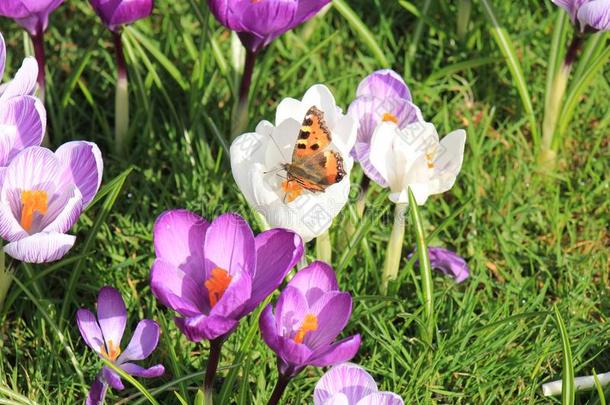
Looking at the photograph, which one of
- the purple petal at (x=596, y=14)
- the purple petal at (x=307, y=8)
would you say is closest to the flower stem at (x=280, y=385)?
the purple petal at (x=307, y=8)

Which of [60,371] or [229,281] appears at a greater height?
[229,281]

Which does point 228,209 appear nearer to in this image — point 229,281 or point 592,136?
point 229,281

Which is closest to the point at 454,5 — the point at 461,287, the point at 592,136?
the point at 592,136

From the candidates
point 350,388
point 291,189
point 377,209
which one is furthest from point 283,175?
point 377,209

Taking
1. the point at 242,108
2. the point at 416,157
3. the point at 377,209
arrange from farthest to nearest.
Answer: the point at 242,108 < the point at 377,209 < the point at 416,157

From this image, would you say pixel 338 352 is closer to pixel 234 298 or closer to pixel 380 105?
pixel 234 298

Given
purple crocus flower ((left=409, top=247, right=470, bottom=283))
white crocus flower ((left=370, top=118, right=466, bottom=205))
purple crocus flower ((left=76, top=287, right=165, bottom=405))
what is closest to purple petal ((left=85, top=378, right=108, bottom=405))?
purple crocus flower ((left=76, top=287, right=165, bottom=405))
